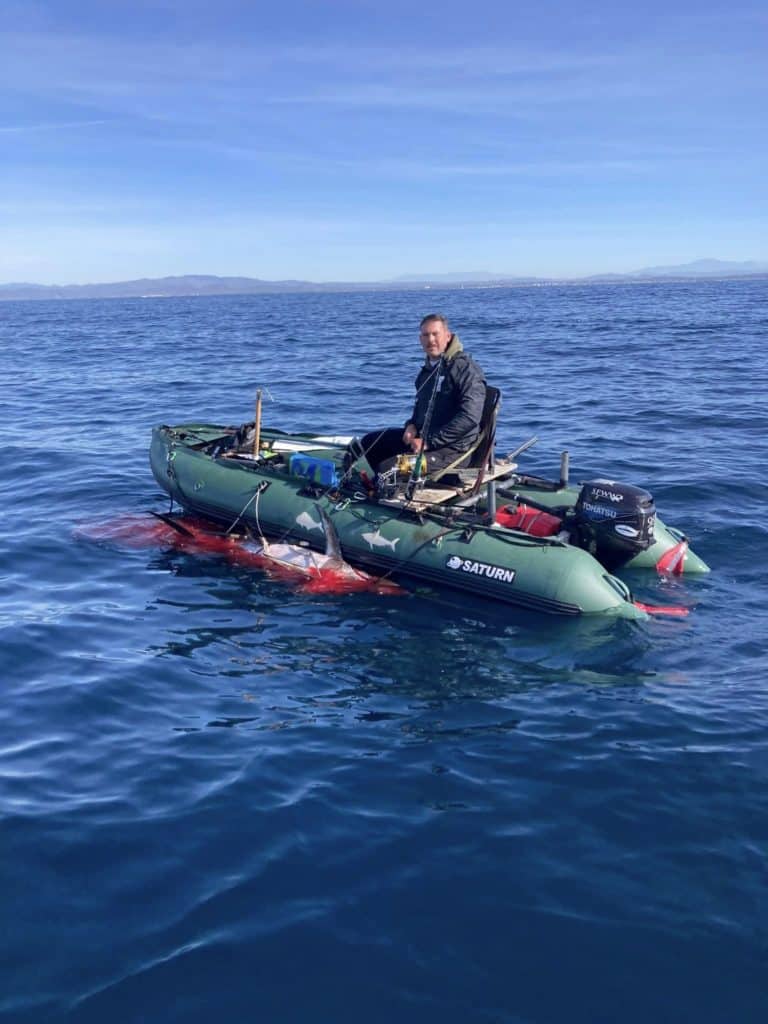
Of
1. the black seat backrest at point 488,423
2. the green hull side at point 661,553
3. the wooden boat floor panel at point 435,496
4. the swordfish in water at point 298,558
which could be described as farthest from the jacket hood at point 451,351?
the swordfish in water at point 298,558

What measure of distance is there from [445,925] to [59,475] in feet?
41.1

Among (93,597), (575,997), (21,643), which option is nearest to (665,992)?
(575,997)

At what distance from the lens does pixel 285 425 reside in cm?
1916

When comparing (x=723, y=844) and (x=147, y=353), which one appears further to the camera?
(x=147, y=353)

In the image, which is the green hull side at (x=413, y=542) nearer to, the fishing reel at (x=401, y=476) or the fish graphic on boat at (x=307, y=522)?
the fish graphic on boat at (x=307, y=522)

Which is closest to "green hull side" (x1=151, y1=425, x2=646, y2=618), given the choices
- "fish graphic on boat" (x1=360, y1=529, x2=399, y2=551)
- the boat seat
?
"fish graphic on boat" (x1=360, y1=529, x2=399, y2=551)

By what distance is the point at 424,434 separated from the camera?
9812 millimetres

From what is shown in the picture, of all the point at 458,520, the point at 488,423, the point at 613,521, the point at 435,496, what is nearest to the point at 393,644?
the point at 458,520

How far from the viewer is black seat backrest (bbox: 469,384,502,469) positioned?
9617 mm

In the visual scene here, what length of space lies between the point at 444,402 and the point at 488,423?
0.55 m

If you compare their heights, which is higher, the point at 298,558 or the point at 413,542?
the point at 413,542

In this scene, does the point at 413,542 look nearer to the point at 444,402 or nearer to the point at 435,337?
the point at 444,402

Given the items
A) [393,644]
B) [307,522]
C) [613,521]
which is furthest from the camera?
[307,522]

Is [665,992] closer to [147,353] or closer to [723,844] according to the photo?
[723,844]
